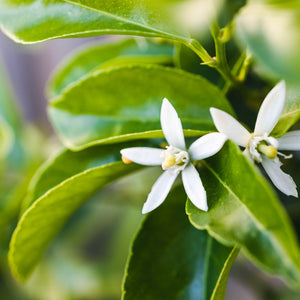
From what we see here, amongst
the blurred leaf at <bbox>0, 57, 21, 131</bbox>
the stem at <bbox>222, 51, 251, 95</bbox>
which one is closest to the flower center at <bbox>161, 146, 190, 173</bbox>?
the stem at <bbox>222, 51, 251, 95</bbox>

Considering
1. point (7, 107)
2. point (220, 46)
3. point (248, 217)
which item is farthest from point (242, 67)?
point (7, 107)

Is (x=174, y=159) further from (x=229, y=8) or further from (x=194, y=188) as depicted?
(x=229, y=8)

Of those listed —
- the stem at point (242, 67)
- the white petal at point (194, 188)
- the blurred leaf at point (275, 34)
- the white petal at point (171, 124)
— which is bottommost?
the white petal at point (194, 188)

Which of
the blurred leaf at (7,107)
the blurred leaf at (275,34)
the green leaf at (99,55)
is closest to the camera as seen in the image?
the blurred leaf at (275,34)

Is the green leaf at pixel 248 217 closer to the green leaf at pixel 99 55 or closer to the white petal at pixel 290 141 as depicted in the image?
the white petal at pixel 290 141

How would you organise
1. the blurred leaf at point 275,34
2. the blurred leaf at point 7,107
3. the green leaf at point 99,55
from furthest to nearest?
the blurred leaf at point 7,107, the green leaf at point 99,55, the blurred leaf at point 275,34

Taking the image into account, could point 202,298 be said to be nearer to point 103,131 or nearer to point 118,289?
point 103,131

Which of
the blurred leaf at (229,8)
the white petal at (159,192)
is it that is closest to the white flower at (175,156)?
the white petal at (159,192)

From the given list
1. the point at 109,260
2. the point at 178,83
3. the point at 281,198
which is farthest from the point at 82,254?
the point at 178,83
